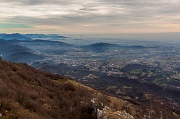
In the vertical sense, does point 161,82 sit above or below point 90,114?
below

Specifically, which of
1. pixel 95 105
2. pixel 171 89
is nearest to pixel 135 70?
pixel 171 89

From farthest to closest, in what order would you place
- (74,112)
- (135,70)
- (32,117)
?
(135,70) < (74,112) < (32,117)

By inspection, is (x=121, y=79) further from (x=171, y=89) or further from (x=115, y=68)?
(x=115, y=68)

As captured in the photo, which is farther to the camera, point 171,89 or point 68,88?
point 171,89

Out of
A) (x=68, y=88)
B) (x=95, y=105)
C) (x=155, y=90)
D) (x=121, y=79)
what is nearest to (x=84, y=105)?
(x=95, y=105)

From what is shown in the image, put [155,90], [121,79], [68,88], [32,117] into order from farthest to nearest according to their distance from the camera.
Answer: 1. [121,79]
2. [155,90]
3. [68,88]
4. [32,117]

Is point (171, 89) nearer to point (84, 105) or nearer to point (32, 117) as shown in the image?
point (84, 105)

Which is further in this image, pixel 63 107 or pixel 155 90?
pixel 155 90

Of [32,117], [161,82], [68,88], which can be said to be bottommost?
[161,82]

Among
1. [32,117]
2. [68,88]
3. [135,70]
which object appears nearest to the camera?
[32,117]
